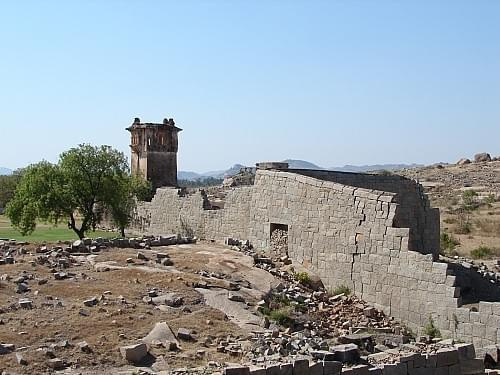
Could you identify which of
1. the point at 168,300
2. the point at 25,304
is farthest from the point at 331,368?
the point at 25,304

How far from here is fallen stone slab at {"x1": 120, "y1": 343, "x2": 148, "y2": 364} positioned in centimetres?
938

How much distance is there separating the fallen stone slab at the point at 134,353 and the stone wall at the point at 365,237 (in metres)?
5.91

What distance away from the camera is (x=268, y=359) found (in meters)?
9.10

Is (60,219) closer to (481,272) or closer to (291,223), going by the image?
(291,223)

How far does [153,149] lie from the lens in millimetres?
35406

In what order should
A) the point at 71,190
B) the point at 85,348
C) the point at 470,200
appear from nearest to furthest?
the point at 85,348 → the point at 71,190 → the point at 470,200

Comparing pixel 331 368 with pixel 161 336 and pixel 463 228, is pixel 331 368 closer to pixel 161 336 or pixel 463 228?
pixel 161 336

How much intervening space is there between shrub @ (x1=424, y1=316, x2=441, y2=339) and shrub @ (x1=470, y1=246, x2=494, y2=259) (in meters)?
15.3

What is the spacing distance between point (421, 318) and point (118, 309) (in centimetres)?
587

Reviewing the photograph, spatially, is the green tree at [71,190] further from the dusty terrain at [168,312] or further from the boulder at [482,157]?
the boulder at [482,157]

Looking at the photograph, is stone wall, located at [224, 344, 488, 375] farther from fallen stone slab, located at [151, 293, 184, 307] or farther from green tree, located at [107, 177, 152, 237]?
green tree, located at [107, 177, 152, 237]

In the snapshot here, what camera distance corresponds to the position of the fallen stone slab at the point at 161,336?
33.1 feet

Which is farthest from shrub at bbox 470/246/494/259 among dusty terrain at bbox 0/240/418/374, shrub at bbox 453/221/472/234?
dusty terrain at bbox 0/240/418/374

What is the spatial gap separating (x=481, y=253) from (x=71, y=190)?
670 inches
